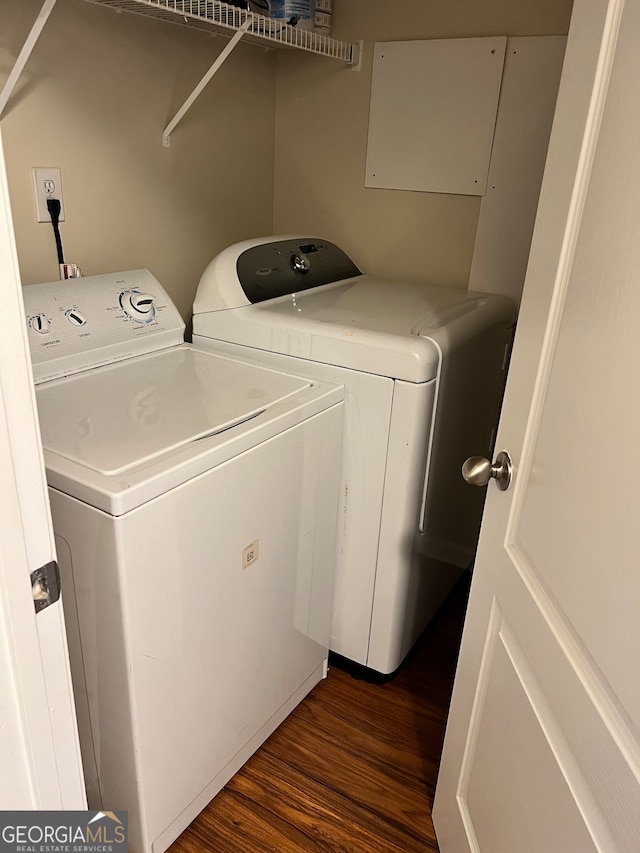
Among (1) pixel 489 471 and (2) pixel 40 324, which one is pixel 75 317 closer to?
(2) pixel 40 324

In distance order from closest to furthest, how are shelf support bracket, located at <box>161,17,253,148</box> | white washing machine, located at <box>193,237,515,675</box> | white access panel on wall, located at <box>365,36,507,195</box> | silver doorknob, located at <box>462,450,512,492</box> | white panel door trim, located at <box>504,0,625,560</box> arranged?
white panel door trim, located at <box>504,0,625,560</box>, silver doorknob, located at <box>462,450,512,492</box>, white washing machine, located at <box>193,237,515,675</box>, shelf support bracket, located at <box>161,17,253,148</box>, white access panel on wall, located at <box>365,36,507,195</box>

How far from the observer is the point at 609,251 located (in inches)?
30.1

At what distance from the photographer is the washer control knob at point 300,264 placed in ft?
6.29

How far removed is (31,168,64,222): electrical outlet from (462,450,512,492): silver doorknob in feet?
3.94

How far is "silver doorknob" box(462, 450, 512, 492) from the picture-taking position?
3.43 feet

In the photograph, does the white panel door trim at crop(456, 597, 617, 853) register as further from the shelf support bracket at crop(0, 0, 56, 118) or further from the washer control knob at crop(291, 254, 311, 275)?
the shelf support bracket at crop(0, 0, 56, 118)

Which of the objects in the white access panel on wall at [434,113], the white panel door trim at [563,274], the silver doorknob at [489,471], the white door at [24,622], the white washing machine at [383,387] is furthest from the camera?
the white access panel on wall at [434,113]

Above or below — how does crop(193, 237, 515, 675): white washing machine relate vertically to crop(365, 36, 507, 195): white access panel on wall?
below

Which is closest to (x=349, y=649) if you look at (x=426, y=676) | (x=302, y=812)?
(x=426, y=676)

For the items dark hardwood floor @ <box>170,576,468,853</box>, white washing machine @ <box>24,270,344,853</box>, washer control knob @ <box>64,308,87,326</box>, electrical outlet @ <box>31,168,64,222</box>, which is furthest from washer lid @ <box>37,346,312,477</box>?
dark hardwood floor @ <box>170,576,468,853</box>

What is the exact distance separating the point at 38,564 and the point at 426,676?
56.7 inches

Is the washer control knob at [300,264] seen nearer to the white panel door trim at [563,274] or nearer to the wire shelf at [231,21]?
the wire shelf at [231,21]

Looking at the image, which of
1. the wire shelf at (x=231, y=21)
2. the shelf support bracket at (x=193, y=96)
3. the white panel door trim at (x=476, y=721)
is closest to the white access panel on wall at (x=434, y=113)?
the wire shelf at (x=231, y=21)

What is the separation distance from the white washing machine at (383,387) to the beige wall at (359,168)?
195mm
